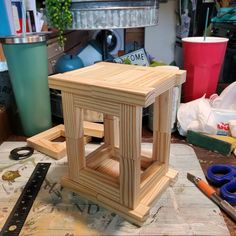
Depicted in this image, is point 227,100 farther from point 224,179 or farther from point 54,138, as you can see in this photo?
point 54,138

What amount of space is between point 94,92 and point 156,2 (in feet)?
1.34

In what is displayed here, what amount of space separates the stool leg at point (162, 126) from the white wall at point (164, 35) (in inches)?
25.6

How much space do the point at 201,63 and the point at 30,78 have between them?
0.47 meters

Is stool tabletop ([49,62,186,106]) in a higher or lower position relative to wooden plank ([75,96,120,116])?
higher

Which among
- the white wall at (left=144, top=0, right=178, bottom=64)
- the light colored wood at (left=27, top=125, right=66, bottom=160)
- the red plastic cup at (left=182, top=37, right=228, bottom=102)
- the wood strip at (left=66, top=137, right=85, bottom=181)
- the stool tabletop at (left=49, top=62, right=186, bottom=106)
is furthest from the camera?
the white wall at (left=144, top=0, right=178, bottom=64)

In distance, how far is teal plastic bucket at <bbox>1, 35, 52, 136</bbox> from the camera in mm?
623

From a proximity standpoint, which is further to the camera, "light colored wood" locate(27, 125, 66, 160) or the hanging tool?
"light colored wood" locate(27, 125, 66, 160)

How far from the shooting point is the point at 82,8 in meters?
0.60

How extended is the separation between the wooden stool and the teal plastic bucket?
0.24 m

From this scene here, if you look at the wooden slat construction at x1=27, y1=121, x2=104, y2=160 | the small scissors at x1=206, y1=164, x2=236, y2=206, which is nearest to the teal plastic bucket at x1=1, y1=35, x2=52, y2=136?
the wooden slat construction at x1=27, y1=121, x2=104, y2=160

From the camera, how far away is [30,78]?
66cm

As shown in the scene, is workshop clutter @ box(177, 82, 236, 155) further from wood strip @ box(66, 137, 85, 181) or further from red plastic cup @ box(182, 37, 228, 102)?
wood strip @ box(66, 137, 85, 181)

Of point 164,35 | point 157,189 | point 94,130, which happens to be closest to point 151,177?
point 157,189

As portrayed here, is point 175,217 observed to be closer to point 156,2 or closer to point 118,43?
point 156,2
